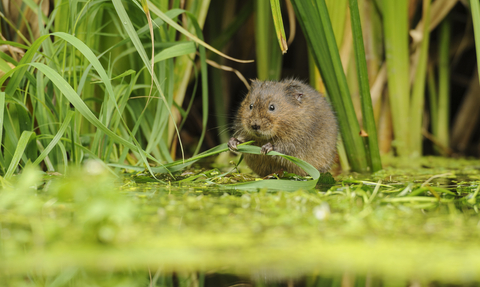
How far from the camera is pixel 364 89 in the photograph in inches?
111

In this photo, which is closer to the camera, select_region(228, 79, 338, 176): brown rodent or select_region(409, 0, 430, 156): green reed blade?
select_region(228, 79, 338, 176): brown rodent

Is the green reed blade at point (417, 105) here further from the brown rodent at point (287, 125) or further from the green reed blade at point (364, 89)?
the brown rodent at point (287, 125)

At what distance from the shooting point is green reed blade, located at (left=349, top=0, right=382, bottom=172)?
268 centimetres

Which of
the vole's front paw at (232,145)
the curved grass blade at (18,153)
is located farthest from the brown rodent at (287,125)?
the curved grass blade at (18,153)

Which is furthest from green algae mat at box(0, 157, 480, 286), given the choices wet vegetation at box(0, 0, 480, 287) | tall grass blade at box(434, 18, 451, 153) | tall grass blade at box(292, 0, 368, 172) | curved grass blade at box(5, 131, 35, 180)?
tall grass blade at box(434, 18, 451, 153)

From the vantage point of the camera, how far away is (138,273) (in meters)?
1.14

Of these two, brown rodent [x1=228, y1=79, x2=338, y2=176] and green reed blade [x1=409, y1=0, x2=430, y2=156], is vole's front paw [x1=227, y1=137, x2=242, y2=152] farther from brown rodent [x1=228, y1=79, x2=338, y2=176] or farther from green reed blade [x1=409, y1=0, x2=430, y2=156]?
green reed blade [x1=409, y1=0, x2=430, y2=156]

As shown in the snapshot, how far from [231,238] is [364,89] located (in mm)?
1725

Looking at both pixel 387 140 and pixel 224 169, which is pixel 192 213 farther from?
pixel 387 140

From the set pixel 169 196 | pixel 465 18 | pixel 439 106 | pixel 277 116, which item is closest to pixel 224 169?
pixel 277 116

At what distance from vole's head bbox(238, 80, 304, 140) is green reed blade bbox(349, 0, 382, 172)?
37 centimetres

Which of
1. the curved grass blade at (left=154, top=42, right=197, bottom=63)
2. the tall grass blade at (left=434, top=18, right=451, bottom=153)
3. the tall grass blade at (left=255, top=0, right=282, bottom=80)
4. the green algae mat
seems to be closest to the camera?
the green algae mat

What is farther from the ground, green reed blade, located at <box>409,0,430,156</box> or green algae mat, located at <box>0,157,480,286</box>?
green reed blade, located at <box>409,0,430,156</box>

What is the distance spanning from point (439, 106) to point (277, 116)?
7.52ft
